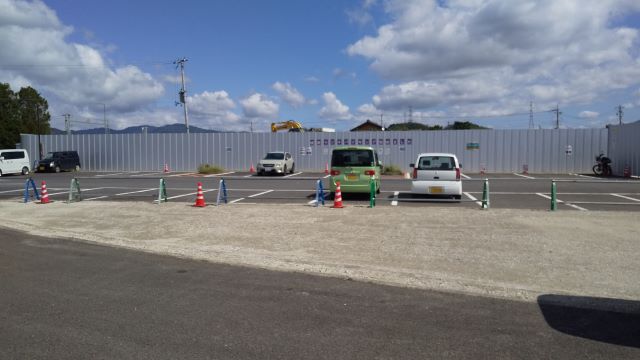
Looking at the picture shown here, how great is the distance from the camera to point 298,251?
8891 mm

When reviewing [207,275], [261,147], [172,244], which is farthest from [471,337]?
[261,147]

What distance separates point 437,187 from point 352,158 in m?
2.91

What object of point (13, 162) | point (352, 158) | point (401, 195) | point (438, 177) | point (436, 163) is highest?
point (352, 158)

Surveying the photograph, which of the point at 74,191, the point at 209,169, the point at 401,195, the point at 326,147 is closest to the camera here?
the point at 74,191

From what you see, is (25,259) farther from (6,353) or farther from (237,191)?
(237,191)

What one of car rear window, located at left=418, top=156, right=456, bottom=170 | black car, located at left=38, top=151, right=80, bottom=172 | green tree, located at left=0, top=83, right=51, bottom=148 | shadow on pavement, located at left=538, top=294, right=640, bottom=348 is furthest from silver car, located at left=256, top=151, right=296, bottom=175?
green tree, located at left=0, top=83, right=51, bottom=148

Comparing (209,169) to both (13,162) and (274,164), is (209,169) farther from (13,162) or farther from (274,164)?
(13,162)

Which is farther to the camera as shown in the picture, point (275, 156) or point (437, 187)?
point (275, 156)

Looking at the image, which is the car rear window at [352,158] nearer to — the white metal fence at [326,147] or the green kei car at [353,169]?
the green kei car at [353,169]

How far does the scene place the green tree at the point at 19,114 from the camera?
216ft

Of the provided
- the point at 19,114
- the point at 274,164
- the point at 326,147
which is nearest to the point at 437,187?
the point at 274,164

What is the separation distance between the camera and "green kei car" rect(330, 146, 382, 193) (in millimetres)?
16266

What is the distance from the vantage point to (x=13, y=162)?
34.6m

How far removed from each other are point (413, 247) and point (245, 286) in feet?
11.7
